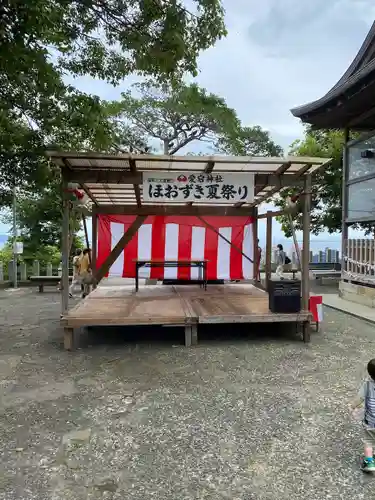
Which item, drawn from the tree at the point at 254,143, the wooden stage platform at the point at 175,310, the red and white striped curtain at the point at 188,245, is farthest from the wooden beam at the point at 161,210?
the tree at the point at 254,143

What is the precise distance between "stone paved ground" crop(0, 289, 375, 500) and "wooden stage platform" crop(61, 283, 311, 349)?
0.40 m

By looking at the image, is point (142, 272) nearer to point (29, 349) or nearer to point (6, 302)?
point (6, 302)

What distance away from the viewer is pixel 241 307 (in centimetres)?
769

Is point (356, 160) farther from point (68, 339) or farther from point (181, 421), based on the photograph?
point (181, 421)

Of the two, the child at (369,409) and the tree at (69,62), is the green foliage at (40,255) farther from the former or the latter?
the child at (369,409)

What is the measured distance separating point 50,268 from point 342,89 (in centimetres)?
1181

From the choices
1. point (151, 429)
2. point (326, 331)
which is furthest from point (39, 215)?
point (151, 429)

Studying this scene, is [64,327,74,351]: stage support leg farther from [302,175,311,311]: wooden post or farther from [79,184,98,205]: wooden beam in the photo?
[302,175,311,311]: wooden post

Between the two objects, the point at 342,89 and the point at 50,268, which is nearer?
the point at 342,89

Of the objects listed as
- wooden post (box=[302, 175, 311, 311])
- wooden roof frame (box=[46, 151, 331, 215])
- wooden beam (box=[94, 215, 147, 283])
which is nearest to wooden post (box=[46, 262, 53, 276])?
wooden beam (box=[94, 215, 147, 283])

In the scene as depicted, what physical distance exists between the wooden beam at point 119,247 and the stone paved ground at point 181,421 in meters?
3.66

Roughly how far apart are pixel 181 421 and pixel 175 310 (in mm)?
3579

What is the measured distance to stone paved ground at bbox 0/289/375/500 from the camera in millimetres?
2889

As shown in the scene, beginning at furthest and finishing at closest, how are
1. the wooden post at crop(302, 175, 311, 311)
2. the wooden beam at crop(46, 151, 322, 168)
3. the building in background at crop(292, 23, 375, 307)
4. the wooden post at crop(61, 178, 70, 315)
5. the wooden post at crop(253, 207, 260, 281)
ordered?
the wooden post at crop(253, 207, 260, 281), the building in background at crop(292, 23, 375, 307), the wooden post at crop(302, 175, 311, 311), the wooden post at crop(61, 178, 70, 315), the wooden beam at crop(46, 151, 322, 168)
